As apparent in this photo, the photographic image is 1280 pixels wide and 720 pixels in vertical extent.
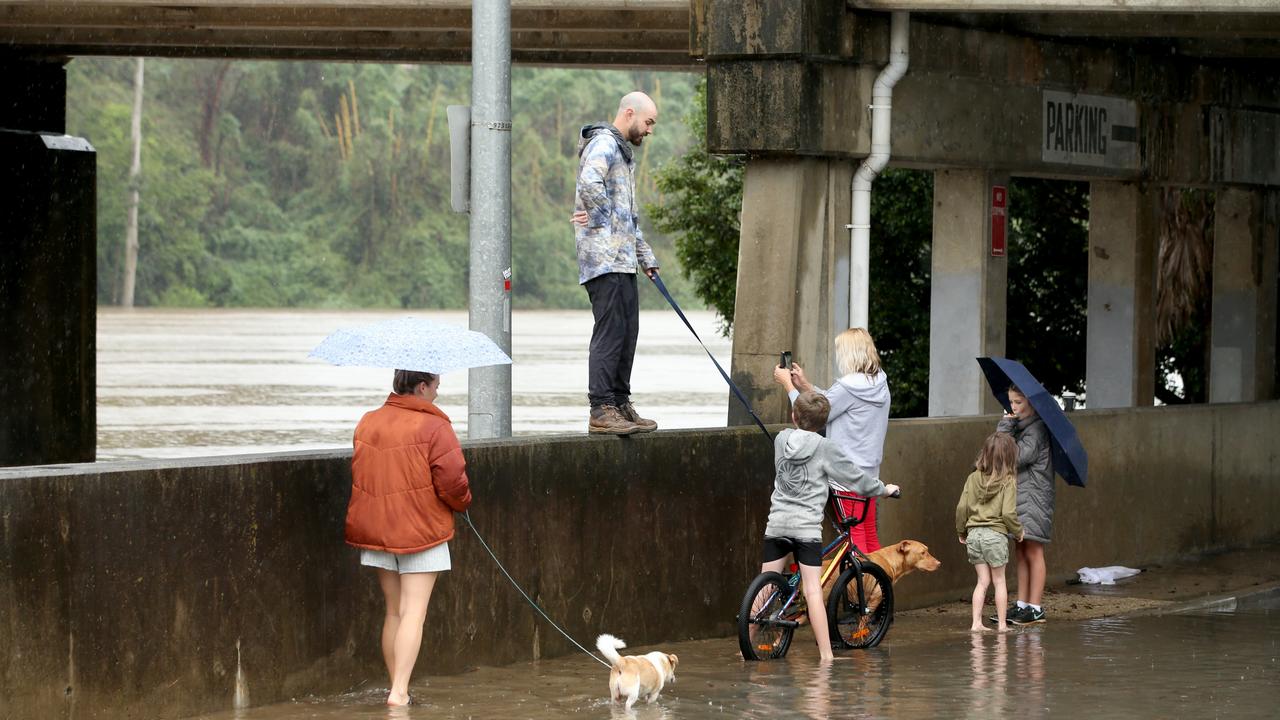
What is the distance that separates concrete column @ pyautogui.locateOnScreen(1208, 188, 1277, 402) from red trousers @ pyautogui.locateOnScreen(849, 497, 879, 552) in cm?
815

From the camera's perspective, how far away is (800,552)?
1005cm

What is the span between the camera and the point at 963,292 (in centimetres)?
1476

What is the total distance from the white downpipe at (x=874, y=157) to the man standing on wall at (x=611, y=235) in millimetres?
3197

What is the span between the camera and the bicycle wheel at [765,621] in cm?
998

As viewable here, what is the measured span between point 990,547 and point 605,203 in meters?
3.24

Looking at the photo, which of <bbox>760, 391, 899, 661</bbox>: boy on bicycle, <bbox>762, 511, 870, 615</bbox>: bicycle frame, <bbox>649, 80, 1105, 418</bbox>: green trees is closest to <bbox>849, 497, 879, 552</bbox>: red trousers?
<bbox>762, 511, 870, 615</bbox>: bicycle frame

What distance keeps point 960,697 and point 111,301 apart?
74.4 metres

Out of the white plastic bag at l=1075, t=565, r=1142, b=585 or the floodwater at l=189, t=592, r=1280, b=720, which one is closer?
the floodwater at l=189, t=592, r=1280, b=720

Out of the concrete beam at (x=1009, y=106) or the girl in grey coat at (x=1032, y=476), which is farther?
the concrete beam at (x=1009, y=106)

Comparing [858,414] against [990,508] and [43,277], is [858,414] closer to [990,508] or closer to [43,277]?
[990,508]

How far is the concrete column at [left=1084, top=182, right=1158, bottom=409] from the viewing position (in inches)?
661

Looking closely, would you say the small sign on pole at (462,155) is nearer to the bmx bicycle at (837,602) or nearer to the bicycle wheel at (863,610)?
the bmx bicycle at (837,602)

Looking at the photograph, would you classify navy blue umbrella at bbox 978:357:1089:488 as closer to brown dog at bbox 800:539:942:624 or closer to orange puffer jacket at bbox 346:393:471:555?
brown dog at bbox 800:539:942:624

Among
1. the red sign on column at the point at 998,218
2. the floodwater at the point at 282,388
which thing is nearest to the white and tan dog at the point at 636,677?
the red sign on column at the point at 998,218
